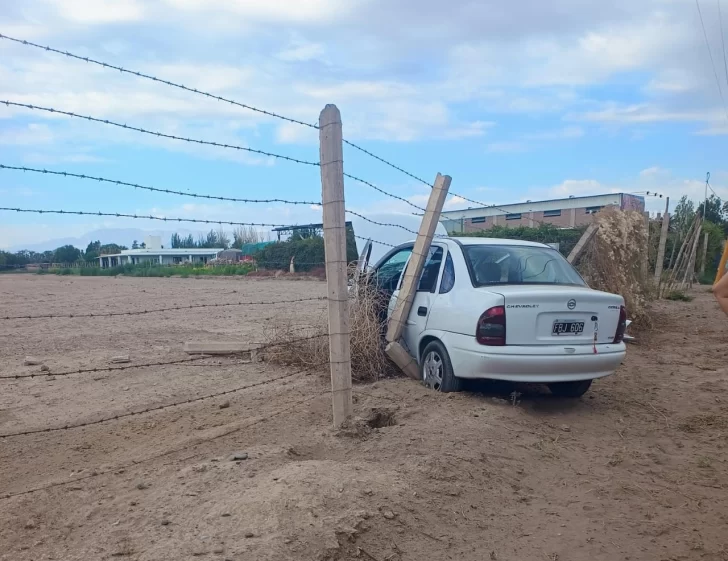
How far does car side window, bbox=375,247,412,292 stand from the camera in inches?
305

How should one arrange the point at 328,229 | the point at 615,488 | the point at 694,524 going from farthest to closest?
the point at 328,229, the point at 615,488, the point at 694,524

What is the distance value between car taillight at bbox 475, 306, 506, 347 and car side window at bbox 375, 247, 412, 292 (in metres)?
2.11

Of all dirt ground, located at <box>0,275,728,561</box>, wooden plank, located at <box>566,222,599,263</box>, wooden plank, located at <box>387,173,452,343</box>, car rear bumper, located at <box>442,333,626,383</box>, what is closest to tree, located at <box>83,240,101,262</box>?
dirt ground, located at <box>0,275,728,561</box>

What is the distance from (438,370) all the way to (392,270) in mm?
1956

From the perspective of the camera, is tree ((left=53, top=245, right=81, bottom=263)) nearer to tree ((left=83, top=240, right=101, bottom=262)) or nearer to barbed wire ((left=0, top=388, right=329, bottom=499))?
tree ((left=83, top=240, right=101, bottom=262))

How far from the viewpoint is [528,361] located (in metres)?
5.58

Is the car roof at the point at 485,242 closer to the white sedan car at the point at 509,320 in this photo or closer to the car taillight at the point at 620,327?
the white sedan car at the point at 509,320

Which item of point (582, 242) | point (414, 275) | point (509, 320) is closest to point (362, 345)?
point (414, 275)

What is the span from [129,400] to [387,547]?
4.01 meters

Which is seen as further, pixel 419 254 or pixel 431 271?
pixel 431 271

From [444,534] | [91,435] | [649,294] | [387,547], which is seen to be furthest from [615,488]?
[649,294]

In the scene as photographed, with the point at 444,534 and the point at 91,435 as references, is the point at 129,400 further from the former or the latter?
the point at 444,534

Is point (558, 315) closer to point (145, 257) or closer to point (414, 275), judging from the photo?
point (414, 275)

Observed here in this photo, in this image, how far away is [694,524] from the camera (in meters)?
3.90
